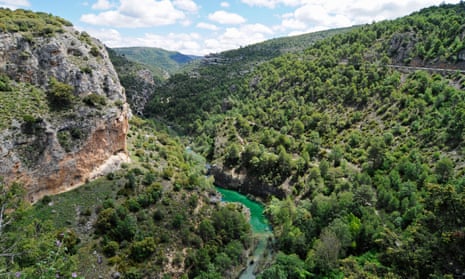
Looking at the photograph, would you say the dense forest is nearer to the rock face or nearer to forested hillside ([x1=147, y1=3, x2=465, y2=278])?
forested hillside ([x1=147, y1=3, x2=465, y2=278])

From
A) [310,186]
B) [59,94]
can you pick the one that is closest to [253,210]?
[310,186]

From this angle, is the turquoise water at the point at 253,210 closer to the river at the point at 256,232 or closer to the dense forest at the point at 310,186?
the river at the point at 256,232

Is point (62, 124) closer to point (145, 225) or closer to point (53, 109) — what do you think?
point (53, 109)

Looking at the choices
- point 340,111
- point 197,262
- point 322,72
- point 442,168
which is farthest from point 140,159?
point 322,72

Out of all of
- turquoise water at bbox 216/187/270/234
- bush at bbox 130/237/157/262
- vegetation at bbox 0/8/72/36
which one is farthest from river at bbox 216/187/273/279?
vegetation at bbox 0/8/72/36

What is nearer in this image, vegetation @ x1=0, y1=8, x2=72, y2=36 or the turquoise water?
vegetation @ x1=0, y1=8, x2=72, y2=36

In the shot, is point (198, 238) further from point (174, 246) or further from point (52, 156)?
point (52, 156)
